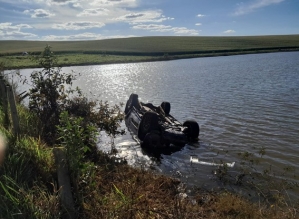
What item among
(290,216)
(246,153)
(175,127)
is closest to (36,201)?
(290,216)

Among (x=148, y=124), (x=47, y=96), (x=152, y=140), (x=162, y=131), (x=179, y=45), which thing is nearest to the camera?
(x=47, y=96)

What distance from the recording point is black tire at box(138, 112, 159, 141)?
488 inches

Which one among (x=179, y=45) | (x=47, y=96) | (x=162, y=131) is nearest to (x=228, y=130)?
(x=162, y=131)

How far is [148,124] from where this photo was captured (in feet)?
41.0

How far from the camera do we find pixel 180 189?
7996 mm

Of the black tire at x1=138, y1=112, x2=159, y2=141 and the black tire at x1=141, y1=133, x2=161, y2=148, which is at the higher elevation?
the black tire at x1=138, y1=112, x2=159, y2=141

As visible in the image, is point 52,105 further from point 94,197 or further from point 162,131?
point 94,197

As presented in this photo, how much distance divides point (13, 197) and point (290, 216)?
16.7 ft

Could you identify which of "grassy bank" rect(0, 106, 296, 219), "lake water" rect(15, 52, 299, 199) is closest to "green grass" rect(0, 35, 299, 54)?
"lake water" rect(15, 52, 299, 199)

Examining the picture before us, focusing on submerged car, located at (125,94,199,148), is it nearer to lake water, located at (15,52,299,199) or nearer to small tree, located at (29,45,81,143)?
lake water, located at (15,52,299,199)

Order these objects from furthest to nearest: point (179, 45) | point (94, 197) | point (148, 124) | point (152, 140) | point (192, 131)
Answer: point (179, 45), point (192, 131), point (148, 124), point (152, 140), point (94, 197)

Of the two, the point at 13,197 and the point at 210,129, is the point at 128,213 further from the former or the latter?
the point at 210,129

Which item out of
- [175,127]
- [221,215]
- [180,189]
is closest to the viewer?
[221,215]

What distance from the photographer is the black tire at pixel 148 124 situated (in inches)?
488
